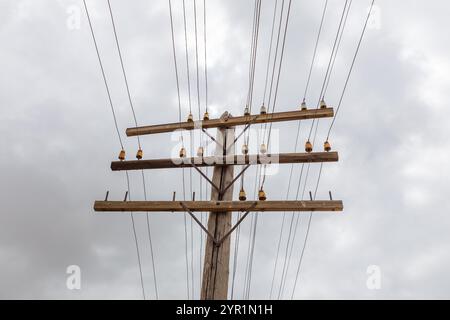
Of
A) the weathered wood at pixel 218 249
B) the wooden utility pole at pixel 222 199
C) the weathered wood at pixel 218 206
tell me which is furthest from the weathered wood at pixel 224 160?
the weathered wood at pixel 218 206

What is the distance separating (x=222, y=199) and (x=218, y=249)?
852 mm

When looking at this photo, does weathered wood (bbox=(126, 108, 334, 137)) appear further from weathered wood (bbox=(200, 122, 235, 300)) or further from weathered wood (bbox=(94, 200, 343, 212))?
weathered wood (bbox=(94, 200, 343, 212))

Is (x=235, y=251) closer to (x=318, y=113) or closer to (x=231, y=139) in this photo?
(x=231, y=139)

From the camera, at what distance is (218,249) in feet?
13.9

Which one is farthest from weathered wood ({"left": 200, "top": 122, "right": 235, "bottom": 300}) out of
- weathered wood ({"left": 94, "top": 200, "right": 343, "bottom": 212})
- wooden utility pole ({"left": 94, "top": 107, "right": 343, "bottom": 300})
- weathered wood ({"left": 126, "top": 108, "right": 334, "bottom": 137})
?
weathered wood ({"left": 126, "top": 108, "right": 334, "bottom": 137})

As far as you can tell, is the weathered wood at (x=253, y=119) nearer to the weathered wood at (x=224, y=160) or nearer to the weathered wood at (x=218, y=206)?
the weathered wood at (x=224, y=160)

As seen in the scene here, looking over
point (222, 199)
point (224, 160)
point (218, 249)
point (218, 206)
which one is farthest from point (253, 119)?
point (218, 249)

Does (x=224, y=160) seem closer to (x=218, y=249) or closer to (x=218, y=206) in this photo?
(x=218, y=206)

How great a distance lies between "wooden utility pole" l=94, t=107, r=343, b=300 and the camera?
164 inches

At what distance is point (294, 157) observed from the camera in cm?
505
